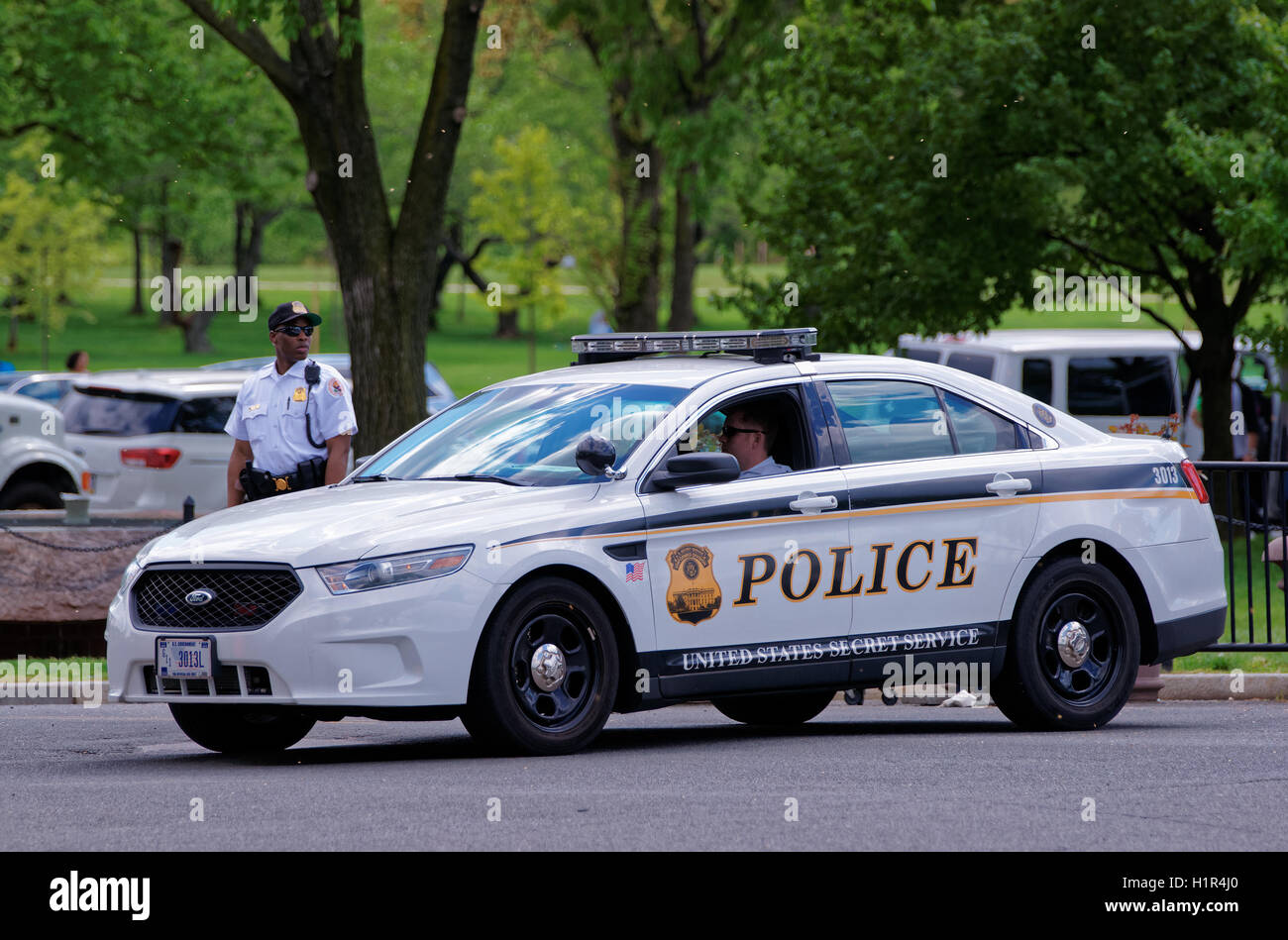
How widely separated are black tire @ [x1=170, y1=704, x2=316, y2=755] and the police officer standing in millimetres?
1739

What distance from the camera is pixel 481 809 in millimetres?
6809

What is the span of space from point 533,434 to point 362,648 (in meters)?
1.52

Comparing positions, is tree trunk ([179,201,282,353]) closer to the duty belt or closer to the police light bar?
the duty belt

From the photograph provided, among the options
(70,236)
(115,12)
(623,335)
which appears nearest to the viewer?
(623,335)

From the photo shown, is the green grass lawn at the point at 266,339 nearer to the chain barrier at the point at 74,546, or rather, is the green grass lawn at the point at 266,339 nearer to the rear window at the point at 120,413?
the rear window at the point at 120,413

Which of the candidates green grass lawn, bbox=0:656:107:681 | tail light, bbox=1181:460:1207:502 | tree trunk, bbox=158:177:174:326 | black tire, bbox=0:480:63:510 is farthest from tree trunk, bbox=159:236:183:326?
tail light, bbox=1181:460:1207:502

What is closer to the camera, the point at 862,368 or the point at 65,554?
the point at 862,368

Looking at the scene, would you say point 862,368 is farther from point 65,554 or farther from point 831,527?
point 65,554

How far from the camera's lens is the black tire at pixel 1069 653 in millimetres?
9320

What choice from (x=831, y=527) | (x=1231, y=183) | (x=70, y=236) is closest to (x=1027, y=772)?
(x=831, y=527)

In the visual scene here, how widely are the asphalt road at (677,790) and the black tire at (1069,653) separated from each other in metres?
0.17

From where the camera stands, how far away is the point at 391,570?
7.68 m

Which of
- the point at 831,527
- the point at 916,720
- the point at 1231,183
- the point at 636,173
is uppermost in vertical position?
the point at 636,173

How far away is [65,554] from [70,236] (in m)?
46.1
